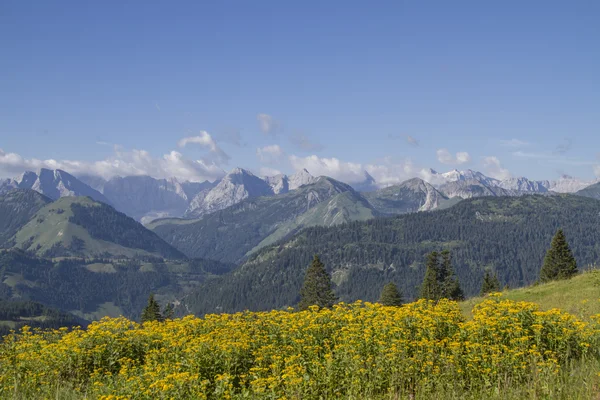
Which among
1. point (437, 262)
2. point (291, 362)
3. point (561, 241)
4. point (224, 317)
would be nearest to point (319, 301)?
point (437, 262)

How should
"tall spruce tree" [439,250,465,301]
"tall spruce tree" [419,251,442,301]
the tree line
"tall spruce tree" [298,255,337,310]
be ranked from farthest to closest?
"tall spruce tree" [439,250,465,301]
"tall spruce tree" [419,251,442,301]
"tall spruce tree" [298,255,337,310]
the tree line

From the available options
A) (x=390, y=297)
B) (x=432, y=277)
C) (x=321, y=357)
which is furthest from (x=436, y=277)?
(x=321, y=357)

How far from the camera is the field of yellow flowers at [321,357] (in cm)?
1088

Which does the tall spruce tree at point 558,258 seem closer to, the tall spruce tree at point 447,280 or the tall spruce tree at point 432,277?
the tall spruce tree at point 447,280

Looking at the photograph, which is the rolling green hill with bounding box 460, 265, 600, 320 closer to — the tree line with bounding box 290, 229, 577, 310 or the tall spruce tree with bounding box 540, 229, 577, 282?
the tree line with bounding box 290, 229, 577, 310

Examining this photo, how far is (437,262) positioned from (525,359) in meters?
74.5

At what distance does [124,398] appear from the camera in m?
10.4

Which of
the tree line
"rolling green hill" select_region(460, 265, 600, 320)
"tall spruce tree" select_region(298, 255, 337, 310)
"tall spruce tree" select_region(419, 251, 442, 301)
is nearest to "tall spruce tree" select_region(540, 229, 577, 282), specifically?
the tree line

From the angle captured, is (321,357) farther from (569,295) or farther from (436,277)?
(436,277)

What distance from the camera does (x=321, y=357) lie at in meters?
13.1

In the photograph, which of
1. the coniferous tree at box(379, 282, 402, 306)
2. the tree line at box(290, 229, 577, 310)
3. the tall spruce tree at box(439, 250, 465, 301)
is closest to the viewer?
the tree line at box(290, 229, 577, 310)

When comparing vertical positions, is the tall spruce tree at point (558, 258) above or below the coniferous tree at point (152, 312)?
above

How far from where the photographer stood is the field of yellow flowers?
10883 millimetres

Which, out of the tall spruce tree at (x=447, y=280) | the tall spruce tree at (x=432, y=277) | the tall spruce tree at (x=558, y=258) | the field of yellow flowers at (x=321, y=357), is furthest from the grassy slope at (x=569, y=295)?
the tall spruce tree at (x=447, y=280)
